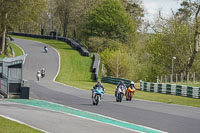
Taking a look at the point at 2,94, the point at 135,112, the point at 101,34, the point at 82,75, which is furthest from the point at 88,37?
the point at 135,112

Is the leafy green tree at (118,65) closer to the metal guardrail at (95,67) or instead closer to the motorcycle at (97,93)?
the metal guardrail at (95,67)

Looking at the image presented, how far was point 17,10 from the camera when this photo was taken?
65875 mm

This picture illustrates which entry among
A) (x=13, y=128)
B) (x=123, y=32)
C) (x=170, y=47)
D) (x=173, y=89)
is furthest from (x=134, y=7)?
(x=13, y=128)

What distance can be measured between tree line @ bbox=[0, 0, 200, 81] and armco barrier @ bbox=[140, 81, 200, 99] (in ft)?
50.4

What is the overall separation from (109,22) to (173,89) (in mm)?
47316

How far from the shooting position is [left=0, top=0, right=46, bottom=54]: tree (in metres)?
64.2

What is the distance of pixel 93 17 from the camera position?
89.2 metres

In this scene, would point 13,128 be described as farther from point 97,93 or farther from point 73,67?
point 73,67

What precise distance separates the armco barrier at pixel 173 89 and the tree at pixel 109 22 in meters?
41.7

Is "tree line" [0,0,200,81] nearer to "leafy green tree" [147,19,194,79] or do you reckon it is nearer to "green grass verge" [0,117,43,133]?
"leafy green tree" [147,19,194,79]

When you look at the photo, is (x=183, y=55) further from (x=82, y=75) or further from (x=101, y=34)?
(x=101, y=34)

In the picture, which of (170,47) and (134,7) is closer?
(170,47)

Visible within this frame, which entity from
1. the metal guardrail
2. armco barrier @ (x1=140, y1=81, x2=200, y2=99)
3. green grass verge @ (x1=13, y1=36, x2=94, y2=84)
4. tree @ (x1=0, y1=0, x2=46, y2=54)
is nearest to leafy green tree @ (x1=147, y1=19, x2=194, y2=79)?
the metal guardrail

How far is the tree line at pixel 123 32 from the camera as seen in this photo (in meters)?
66.3
